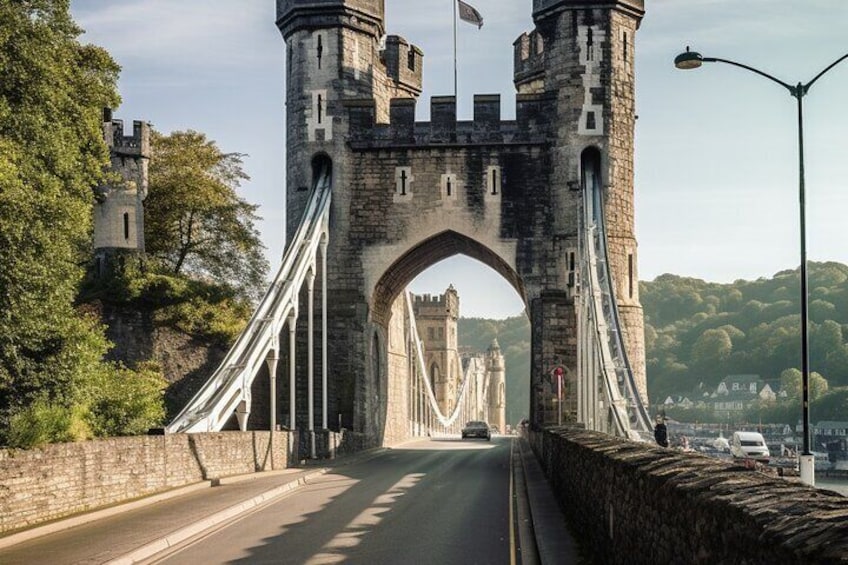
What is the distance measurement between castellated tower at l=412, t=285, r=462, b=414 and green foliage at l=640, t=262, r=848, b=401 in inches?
749

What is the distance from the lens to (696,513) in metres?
6.38

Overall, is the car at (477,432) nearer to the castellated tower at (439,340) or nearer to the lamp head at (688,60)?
the lamp head at (688,60)

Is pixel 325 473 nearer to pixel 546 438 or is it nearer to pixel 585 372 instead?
pixel 546 438

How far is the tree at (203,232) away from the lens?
4738 centimetres

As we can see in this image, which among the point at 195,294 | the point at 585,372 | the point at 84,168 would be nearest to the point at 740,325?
the point at 195,294

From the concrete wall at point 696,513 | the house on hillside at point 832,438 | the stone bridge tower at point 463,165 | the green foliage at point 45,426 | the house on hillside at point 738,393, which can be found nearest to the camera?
the concrete wall at point 696,513

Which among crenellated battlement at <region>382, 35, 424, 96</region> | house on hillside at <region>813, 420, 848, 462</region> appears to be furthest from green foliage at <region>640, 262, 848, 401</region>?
crenellated battlement at <region>382, 35, 424, 96</region>

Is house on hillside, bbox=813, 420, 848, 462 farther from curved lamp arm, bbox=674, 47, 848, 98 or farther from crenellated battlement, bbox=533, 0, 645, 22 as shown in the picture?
curved lamp arm, bbox=674, 47, 848, 98

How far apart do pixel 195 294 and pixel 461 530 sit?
29.5 meters

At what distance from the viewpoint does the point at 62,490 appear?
48.6ft

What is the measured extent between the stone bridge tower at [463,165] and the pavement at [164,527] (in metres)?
14.6

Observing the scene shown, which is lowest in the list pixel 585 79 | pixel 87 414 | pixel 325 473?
pixel 325 473

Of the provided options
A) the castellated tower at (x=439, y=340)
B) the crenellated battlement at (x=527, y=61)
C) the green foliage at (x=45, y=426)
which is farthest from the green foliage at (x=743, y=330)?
the green foliage at (x=45, y=426)

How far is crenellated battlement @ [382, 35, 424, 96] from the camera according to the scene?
39375 mm
